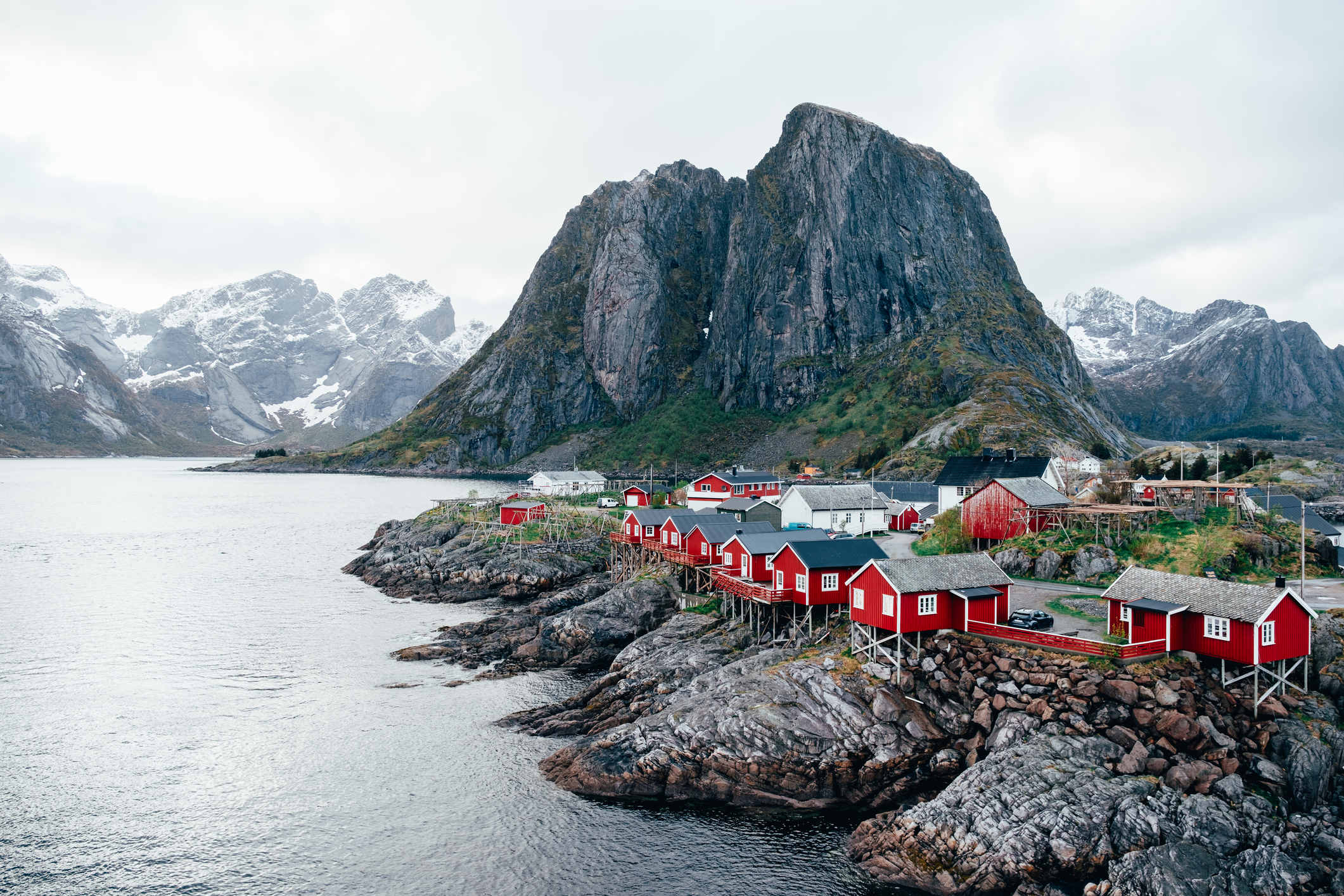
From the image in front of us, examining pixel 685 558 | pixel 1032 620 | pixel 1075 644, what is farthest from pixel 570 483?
pixel 1075 644

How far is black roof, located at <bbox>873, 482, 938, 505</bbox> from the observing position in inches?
3221

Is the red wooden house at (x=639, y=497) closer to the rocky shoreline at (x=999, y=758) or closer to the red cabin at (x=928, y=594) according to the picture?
the rocky shoreline at (x=999, y=758)

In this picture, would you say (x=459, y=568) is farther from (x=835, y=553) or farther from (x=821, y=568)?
(x=821, y=568)

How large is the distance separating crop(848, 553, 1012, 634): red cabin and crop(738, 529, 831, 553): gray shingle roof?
28.7 ft

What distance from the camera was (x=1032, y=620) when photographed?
122 feet

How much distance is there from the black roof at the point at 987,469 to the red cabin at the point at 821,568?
1229 inches

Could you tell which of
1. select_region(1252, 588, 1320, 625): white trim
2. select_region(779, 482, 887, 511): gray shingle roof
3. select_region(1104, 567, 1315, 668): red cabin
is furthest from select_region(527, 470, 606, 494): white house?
select_region(1252, 588, 1320, 625): white trim

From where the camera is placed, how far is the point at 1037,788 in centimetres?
2739

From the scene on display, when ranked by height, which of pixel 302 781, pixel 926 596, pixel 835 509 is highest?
pixel 835 509

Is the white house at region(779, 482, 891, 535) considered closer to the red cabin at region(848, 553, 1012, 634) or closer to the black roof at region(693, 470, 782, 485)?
the black roof at region(693, 470, 782, 485)

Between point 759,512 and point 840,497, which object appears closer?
point 840,497

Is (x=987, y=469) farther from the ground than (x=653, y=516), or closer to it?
farther from the ground

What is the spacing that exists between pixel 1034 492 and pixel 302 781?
171ft

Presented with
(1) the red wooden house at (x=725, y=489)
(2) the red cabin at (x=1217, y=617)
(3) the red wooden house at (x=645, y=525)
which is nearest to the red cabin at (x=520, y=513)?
(1) the red wooden house at (x=725, y=489)
